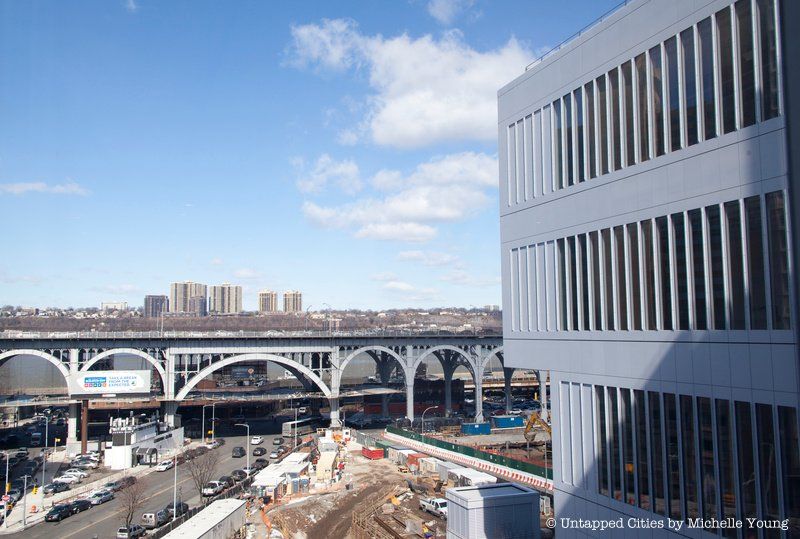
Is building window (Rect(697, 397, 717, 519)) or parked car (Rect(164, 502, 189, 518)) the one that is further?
parked car (Rect(164, 502, 189, 518))

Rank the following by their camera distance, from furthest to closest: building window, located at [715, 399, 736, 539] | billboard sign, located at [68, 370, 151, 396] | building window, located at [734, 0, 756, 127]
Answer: billboard sign, located at [68, 370, 151, 396] < building window, located at [715, 399, 736, 539] < building window, located at [734, 0, 756, 127]

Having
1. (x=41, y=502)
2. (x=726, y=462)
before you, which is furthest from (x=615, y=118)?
(x=41, y=502)

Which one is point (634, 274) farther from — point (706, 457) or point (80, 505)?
point (80, 505)

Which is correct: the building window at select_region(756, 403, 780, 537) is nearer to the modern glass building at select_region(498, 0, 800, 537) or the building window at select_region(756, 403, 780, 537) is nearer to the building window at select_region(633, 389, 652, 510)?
the modern glass building at select_region(498, 0, 800, 537)

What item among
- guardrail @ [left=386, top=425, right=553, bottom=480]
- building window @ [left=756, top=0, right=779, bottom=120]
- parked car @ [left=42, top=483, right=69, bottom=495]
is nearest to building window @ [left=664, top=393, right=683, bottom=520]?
building window @ [left=756, top=0, right=779, bottom=120]

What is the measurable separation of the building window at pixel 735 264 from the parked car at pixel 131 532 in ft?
115

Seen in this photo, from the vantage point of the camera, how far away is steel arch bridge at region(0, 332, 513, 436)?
6725cm

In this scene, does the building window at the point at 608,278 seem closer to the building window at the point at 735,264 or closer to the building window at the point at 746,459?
the building window at the point at 735,264

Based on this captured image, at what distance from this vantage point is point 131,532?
36250 millimetres

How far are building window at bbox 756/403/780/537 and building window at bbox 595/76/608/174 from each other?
789cm

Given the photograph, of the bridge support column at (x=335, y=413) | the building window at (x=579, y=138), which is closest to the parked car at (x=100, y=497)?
the bridge support column at (x=335, y=413)

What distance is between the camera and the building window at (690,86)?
14.9 metres

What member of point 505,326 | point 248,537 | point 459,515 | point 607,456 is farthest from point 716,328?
point 248,537

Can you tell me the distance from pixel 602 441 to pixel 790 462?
6139 millimetres
